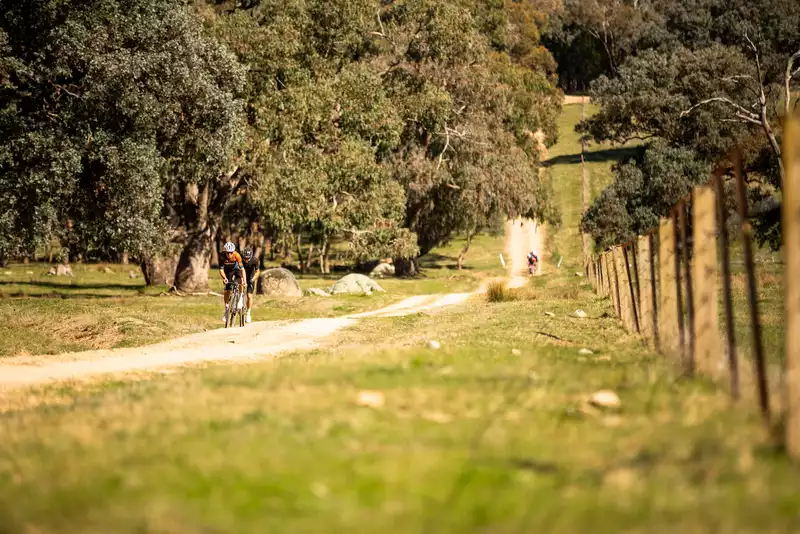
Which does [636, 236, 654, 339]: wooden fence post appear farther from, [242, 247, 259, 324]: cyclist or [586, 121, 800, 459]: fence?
[242, 247, 259, 324]: cyclist

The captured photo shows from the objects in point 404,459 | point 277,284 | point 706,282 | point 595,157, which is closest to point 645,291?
point 706,282

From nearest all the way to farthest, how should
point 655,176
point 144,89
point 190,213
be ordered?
point 144,89, point 190,213, point 655,176

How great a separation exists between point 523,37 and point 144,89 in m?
78.9

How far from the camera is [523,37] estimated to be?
104 metres

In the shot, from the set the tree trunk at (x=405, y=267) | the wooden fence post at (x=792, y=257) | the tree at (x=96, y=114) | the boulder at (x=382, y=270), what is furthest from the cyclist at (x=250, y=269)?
the boulder at (x=382, y=270)

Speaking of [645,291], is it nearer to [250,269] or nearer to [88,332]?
[250,269]

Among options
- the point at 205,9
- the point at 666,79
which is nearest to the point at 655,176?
the point at 666,79

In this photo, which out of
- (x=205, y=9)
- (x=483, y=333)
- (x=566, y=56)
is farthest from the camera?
(x=566, y=56)

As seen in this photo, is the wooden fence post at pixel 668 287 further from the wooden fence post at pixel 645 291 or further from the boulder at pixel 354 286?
the boulder at pixel 354 286

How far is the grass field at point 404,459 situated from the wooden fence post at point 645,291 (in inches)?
201

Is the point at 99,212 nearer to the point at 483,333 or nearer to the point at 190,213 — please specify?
the point at 190,213

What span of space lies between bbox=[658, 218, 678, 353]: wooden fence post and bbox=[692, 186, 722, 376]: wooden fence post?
6.63 feet

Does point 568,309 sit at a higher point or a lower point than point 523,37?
lower

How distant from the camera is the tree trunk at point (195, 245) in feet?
133
